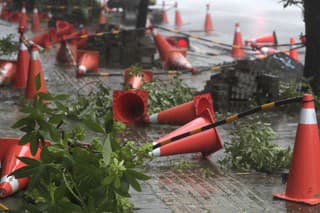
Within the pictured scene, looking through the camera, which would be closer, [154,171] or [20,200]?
[20,200]

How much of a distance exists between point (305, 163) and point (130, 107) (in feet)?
12.1

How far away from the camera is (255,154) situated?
24.9 feet

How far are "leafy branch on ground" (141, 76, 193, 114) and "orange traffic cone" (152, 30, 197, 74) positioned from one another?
3.96 m

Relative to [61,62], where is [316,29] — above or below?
above

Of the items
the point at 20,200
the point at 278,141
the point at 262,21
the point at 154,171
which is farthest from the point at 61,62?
the point at 262,21

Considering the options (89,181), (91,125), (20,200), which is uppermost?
(91,125)

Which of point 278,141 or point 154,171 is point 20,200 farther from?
point 278,141

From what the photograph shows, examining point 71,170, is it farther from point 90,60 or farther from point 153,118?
point 90,60

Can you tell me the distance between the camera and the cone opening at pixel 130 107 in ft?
31.4

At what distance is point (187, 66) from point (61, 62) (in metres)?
2.44

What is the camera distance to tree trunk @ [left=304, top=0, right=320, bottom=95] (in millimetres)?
11016

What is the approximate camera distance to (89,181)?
4273 mm

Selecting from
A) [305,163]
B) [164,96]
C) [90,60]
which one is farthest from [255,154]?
[90,60]

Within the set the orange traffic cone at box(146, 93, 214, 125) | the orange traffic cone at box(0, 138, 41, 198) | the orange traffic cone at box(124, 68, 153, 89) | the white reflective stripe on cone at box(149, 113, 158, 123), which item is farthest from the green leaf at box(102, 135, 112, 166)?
the orange traffic cone at box(124, 68, 153, 89)
